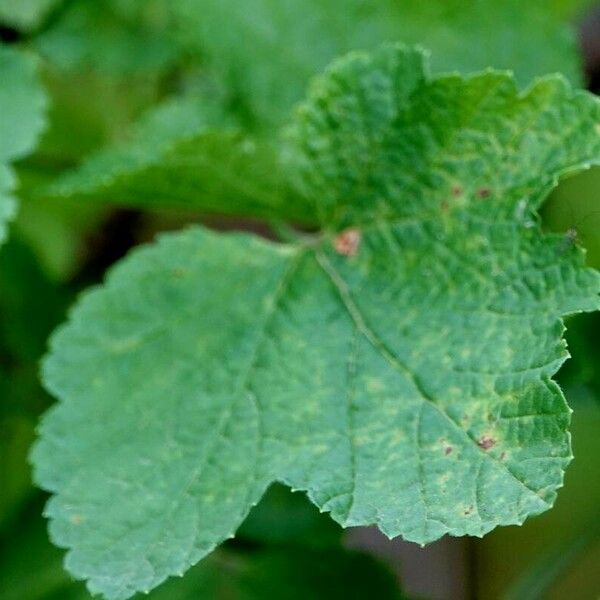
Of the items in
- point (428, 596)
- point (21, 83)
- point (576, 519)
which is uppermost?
point (21, 83)

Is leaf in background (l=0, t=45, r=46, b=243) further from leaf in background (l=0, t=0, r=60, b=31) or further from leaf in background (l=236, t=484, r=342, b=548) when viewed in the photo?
leaf in background (l=236, t=484, r=342, b=548)

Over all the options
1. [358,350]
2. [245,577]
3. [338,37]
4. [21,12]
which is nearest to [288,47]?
[338,37]

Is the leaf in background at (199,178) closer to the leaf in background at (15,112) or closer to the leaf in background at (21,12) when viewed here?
the leaf in background at (15,112)

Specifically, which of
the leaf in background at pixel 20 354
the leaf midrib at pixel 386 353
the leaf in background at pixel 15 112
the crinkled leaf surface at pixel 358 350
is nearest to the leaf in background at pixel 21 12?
the leaf in background at pixel 15 112

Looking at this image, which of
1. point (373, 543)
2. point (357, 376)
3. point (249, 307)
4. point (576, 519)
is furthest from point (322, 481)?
point (373, 543)

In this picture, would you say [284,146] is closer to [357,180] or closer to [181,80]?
[357,180]

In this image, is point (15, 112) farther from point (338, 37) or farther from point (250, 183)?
point (338, 37)
